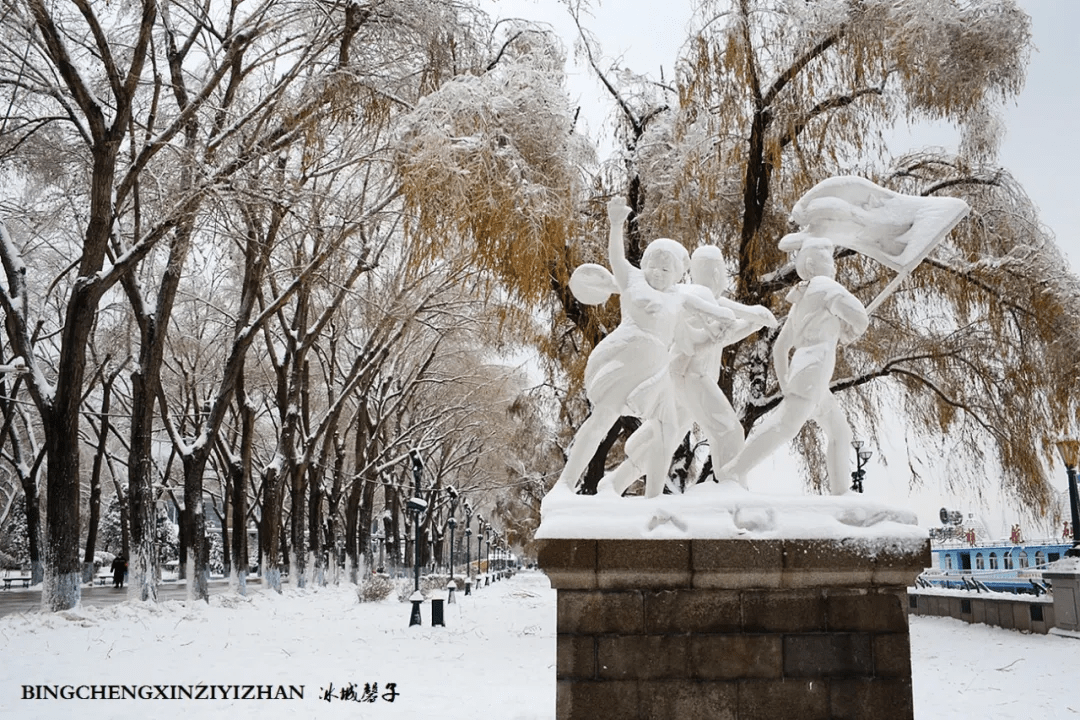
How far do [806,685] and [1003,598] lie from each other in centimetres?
1189

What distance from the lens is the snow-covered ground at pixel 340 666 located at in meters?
7.97

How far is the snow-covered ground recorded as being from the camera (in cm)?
797

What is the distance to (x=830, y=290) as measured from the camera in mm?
6461

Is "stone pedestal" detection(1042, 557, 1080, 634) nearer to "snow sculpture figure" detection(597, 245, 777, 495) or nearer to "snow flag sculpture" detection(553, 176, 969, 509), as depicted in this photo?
"snow flag sculpture" detection(553, 176, 969, 509)

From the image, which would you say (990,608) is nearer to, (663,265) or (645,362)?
(645,362)

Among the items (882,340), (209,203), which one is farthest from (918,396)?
(209,203)

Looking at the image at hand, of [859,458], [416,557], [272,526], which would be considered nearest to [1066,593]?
[859,458]

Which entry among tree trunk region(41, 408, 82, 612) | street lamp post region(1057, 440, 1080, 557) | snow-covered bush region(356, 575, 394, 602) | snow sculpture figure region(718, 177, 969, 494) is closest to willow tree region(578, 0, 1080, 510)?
street lamp post region(1057, 440, 1080, 557)

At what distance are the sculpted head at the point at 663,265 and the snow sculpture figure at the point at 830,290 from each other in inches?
32.0

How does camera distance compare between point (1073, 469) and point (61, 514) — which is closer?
point (61, 514)

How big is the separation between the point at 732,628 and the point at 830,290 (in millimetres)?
2517

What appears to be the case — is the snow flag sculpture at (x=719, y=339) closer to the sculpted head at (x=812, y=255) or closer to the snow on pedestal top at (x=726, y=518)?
the sculpted head at (x=812, y=255)

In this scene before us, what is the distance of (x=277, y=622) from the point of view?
15398 mm

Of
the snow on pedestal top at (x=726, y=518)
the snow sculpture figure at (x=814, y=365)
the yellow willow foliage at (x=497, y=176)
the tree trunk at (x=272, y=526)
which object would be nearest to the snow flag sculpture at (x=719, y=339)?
the snow sculpture figure at (x=814, y=365)
